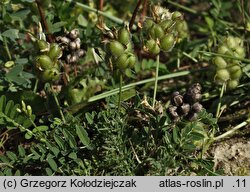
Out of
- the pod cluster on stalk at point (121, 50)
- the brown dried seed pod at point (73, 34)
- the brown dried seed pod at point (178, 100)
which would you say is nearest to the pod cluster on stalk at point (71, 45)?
the brown dried seed pod at point (73, 34)

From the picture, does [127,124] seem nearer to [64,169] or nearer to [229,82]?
[64,169]

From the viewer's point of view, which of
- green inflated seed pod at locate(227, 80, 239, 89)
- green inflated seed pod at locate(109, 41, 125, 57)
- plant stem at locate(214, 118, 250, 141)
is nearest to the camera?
green inflated seed pod at locate(109, 41, 125, 57)

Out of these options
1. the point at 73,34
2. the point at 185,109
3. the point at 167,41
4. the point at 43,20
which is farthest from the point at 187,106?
the point at 43,20

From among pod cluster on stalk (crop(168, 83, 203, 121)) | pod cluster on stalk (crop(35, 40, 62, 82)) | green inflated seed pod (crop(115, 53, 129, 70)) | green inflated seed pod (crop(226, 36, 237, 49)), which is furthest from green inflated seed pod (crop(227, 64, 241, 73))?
pod cluster on stalk (crop(35, 40, 62, 82))

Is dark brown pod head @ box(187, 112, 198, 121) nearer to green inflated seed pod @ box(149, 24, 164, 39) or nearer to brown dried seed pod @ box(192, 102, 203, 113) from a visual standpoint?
brown dried seed pod @ box(192, 102, 203, 113)

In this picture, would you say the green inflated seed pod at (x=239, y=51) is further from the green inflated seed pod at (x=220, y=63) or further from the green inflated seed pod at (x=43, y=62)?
the green inflated seed pod at (x=43, y=62)

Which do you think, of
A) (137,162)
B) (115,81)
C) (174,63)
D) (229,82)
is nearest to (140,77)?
(174,63)
